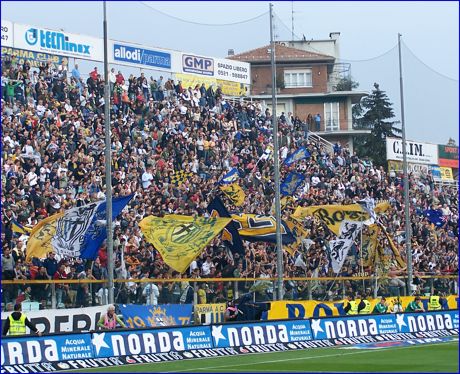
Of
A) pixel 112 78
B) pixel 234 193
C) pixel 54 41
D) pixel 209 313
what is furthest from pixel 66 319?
pixel 54 41

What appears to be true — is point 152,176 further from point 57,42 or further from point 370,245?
point 57,42

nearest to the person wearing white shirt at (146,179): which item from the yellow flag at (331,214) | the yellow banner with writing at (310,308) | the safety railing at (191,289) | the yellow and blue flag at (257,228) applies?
the yellow and blue flag at (257,228)

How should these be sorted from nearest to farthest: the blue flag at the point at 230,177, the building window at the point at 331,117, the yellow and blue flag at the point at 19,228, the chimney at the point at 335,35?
the yellow and blue flag at the point at 19,228, the blue flag at the point at 230,177, the building window at the point at 331,117, the chimney at the point at 335,35

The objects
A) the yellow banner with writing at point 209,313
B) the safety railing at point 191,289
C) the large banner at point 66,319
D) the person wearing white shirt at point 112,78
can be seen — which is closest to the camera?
the large banner at point 66,319

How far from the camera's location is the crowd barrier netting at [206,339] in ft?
91.0

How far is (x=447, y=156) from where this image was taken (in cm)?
8538

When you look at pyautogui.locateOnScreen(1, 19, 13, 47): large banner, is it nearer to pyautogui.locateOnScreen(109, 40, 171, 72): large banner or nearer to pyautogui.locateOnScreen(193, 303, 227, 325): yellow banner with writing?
pyautogui.locateOnScreen(109, 40, 171, 72): large banner

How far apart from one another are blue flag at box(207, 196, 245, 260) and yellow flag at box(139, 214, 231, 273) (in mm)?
2712

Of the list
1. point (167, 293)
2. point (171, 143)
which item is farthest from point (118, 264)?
point (171, 143)

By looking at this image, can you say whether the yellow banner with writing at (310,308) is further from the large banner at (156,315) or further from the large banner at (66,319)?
the large banner at (66,319)

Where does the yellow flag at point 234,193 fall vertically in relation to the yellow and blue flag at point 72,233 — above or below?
above

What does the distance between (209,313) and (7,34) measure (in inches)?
642

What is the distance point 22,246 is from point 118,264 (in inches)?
130

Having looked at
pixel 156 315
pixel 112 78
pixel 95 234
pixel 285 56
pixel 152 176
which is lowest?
pixel 156 315
